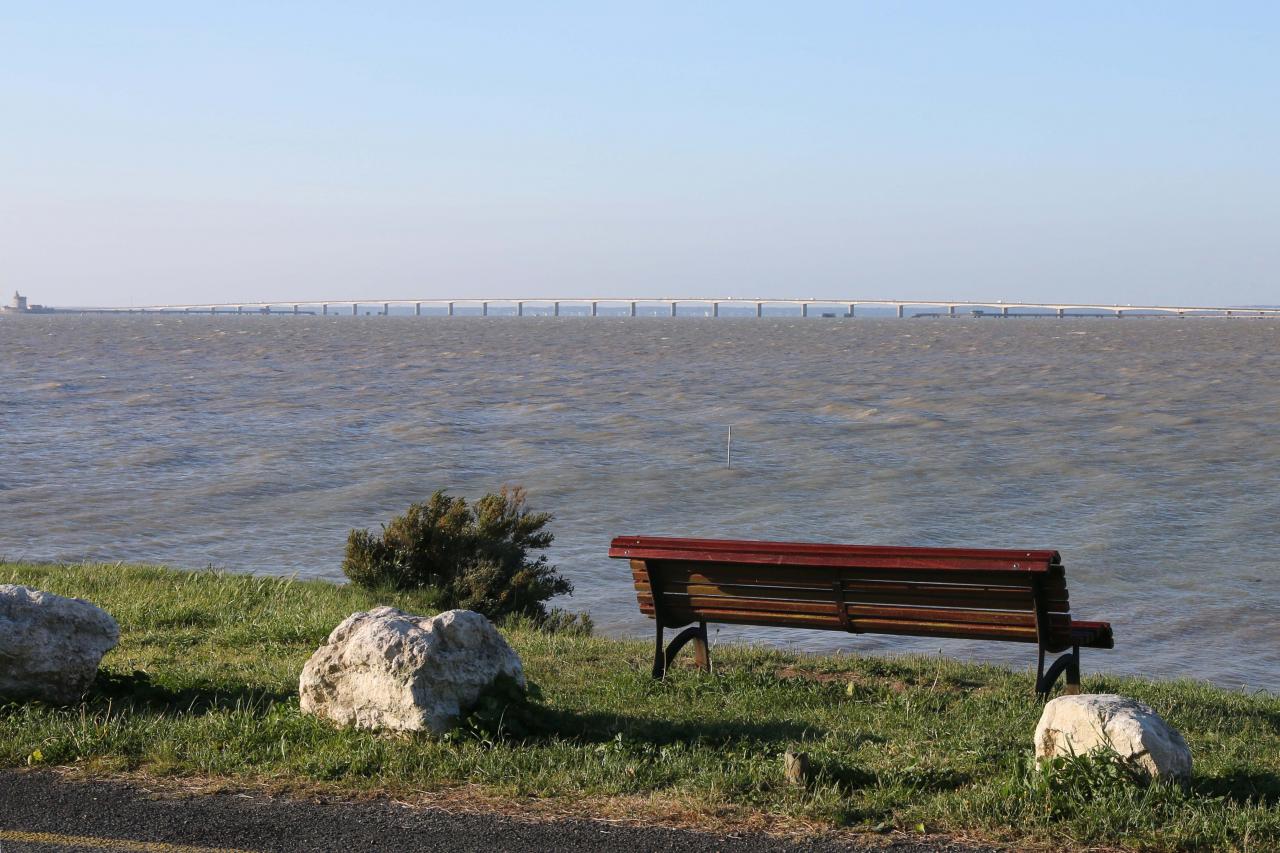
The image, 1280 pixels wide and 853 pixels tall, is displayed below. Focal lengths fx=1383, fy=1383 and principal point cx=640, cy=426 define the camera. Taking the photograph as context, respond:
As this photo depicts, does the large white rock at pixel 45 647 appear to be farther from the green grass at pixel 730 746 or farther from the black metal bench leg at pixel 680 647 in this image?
the black metal bench leg at pixel 680 647

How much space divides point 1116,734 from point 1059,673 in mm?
1861

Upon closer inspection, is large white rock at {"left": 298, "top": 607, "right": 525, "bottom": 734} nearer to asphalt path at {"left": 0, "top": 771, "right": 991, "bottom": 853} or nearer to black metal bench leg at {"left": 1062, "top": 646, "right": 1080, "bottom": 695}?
asphalt path at {"left": 0, "top": 771, "right": 991, "bottom": 853}

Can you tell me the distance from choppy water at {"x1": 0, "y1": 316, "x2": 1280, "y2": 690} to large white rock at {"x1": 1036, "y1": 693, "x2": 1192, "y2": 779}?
6453 mm

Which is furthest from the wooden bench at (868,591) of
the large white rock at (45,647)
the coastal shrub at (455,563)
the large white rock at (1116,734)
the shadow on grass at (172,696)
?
the coastal shrub at (455,563)

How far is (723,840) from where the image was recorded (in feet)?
14.9

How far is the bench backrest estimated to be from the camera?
6453mm

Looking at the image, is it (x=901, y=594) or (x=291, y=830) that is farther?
(x=901, y=594)

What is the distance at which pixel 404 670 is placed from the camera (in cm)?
553

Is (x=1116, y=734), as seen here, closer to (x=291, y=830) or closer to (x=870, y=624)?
(x=870, y=624)

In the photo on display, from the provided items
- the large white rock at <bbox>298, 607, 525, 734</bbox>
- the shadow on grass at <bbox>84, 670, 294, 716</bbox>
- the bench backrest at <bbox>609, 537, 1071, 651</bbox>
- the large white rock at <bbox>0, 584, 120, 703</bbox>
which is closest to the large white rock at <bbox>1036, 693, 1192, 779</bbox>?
the bench backrest at <bbox>609, 537, 1071, 651</bbox>

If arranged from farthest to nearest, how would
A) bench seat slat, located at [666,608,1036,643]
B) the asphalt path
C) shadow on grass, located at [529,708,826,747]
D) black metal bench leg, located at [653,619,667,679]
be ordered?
1. black metal bench leg, located at [653,619,667,679]
2. bench seat slat, located at [666,608,1036,643]
3. shadow on grass, located at [529,708,826,747]
4. the asphalt path

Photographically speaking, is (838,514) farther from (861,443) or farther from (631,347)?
(631,347)

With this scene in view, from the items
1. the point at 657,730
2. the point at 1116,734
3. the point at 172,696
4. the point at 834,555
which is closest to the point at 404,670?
the point at 657,730

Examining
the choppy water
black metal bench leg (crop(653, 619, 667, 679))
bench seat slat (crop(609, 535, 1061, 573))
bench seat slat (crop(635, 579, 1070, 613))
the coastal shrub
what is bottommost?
→ the choppy water
